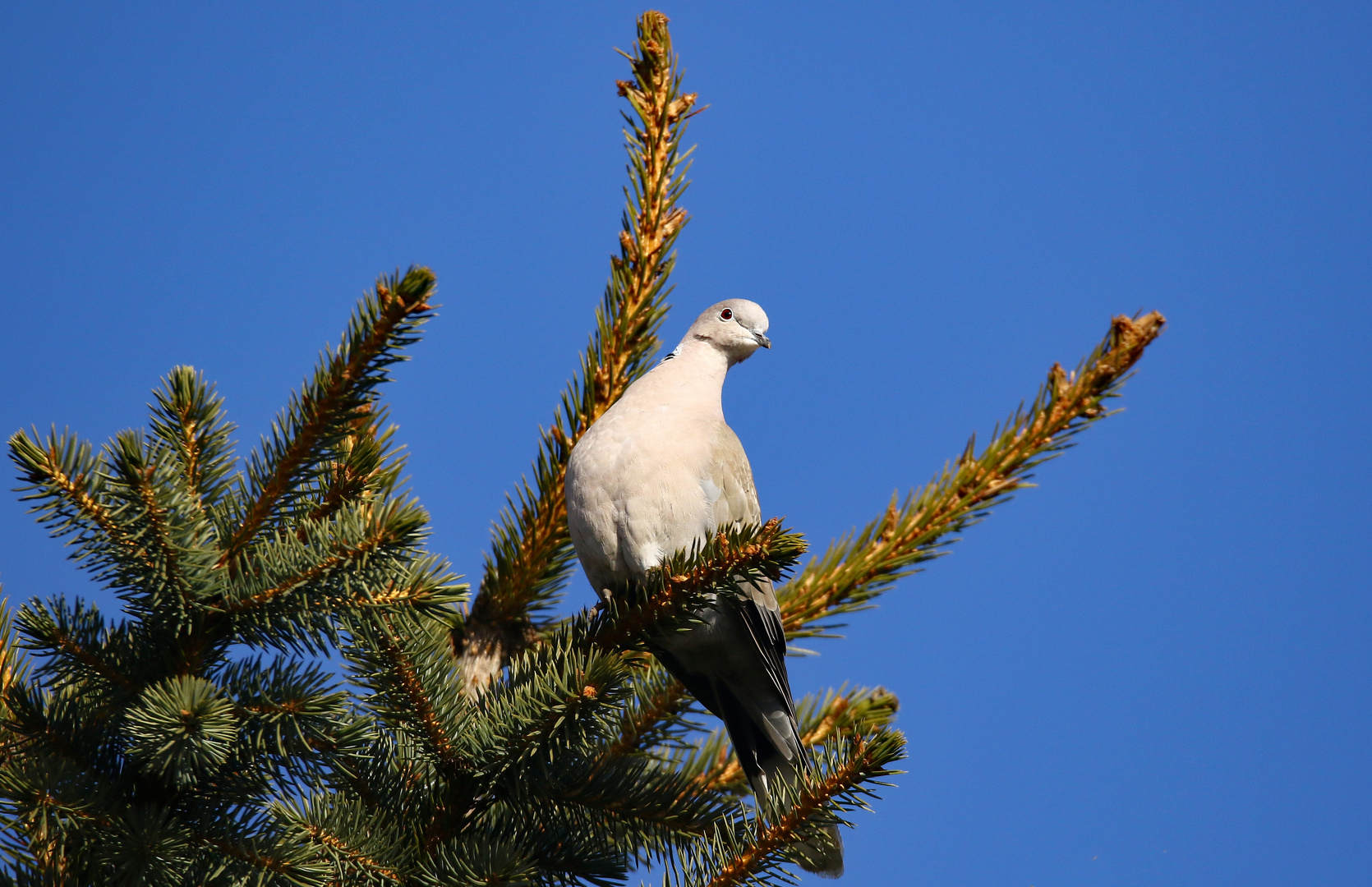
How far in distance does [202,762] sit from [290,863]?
325 millimetres

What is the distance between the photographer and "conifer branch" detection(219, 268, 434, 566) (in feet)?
7.17

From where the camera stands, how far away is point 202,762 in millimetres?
2275

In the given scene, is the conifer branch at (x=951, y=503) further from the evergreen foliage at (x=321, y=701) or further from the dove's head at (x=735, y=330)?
the dove's head at (x=735, y=330)

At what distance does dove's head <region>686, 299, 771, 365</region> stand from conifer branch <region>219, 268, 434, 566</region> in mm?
3357

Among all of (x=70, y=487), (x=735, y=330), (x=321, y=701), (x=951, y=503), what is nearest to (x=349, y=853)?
(x=321, y=701)

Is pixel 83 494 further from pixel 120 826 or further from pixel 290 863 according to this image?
pixel 290 863

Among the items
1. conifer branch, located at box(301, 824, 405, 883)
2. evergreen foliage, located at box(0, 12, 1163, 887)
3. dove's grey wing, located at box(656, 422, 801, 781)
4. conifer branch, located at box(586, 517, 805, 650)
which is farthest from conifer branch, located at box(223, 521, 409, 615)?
dove's grey wing, located at box(656, 422, 801, 781)

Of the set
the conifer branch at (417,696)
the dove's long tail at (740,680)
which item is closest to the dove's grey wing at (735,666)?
the dove's long tail at (740,680)

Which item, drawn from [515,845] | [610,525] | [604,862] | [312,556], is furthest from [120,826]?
[610,525]

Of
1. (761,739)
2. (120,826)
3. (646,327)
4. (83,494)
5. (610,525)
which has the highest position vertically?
(646,327)

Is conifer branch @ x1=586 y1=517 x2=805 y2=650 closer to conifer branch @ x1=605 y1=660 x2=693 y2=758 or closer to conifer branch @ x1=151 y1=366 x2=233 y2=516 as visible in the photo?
conifer branch @ x1=605 y1=660 x2=693 y2=758

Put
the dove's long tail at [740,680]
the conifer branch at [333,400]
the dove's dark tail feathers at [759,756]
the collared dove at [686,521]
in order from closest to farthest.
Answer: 1. the conifer branch at [333,400]
2. the dove's dark tail feathers at [759,756]
3. the collared dove at [686,521]
4. the dove's long tail at [740,680]

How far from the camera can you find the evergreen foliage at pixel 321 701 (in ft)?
7.38

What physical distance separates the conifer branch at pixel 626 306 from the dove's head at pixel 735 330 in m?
1.76
